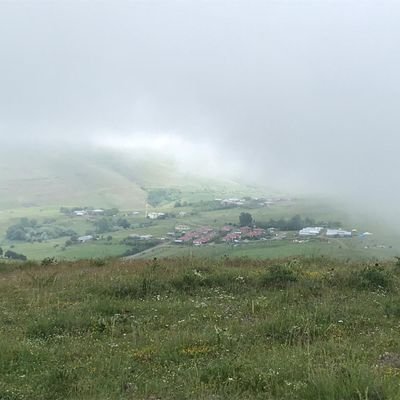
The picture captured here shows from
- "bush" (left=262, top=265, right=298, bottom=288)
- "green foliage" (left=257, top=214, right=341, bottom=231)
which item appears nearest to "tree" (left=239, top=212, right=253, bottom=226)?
"green foliage" (left=257, top=214, right=341, bottom=231)

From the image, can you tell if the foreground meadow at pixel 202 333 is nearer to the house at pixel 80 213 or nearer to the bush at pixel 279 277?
the bush at pixel 279 277

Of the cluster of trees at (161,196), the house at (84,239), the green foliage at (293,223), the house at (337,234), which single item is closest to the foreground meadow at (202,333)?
the house at (337,234)

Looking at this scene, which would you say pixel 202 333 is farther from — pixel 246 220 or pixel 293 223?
pixel 246 220

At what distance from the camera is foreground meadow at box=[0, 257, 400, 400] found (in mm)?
6250

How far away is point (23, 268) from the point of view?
61.2 feet

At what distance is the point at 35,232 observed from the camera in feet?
213

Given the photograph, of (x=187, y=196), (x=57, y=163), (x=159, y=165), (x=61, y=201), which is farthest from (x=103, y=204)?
(x=159, y=165)

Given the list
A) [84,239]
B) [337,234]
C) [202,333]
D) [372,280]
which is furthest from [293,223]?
[202,333]

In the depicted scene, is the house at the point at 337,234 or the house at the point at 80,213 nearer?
the house at the point at 337,234

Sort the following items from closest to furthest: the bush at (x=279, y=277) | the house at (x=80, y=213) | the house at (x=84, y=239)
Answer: the bush at (x=279, y=277)
the house at (x=84, y=239)
the house at (x=80, y=213)

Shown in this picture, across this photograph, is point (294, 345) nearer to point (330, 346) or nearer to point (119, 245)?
point (330, 346)

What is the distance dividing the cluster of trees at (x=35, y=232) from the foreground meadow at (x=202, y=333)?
48.0 metres

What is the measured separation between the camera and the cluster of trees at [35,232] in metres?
61.7

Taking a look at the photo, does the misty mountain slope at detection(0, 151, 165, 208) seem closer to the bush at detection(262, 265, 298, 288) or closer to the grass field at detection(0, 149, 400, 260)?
the grass field at detection(0, 149, 400, 260)
